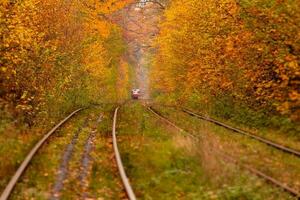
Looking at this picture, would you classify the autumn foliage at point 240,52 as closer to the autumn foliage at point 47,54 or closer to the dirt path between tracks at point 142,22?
the autumn foliage at point 47,54

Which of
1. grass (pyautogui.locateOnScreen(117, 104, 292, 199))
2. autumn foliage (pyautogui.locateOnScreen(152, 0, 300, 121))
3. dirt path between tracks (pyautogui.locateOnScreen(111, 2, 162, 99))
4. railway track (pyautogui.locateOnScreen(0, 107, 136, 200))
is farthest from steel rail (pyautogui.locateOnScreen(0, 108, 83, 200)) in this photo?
dirt path between tracks (pyautogui.locateOnScreen(111, 2, 162, 99))

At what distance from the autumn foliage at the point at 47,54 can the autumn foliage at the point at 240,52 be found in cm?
639

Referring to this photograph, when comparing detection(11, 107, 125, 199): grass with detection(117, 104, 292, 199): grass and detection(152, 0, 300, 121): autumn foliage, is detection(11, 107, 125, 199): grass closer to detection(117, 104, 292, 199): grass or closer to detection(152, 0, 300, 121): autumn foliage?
detection(117, 104, 292, 199): grass

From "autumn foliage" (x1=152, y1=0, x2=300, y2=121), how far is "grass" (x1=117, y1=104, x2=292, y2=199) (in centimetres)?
508

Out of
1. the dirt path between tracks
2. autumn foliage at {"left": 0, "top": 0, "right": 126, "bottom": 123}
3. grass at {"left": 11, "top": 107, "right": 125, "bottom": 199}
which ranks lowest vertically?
grass at {"left": 11, "top": 107, "right": 125, "bottom": 199}

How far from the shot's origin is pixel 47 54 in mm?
22312

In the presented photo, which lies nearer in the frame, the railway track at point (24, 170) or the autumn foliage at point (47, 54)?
Result: the railway track at point (24, 170)

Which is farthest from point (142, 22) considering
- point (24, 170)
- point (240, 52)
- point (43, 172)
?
point (24, 170)

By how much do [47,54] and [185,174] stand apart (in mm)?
12256

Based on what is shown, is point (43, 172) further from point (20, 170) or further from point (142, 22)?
point (142, 22)

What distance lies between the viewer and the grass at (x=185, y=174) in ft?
33.9

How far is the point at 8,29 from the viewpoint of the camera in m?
17.5

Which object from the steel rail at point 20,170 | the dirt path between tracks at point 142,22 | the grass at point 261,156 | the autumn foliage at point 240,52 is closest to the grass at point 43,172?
the steel rail at point 20,170

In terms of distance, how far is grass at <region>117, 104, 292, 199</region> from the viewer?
407 inches
